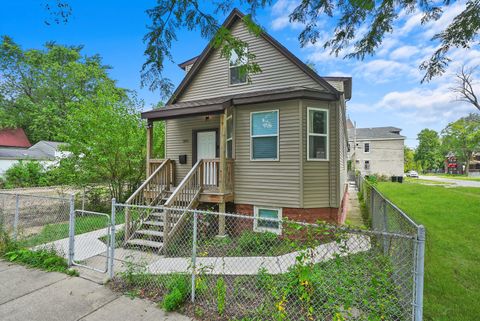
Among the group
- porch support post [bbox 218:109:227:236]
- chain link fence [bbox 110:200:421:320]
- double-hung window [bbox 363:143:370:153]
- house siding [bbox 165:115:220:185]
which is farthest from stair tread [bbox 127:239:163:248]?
double-hung window [bbox 363:143:370:153]

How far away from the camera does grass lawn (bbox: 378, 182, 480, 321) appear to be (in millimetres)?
3527

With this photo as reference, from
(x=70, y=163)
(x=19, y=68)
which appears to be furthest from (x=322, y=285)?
(x=19, y=68)

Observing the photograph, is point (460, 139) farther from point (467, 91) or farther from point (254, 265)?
point (254, 265)

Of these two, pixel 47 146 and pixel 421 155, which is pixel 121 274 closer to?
pixel 47 146

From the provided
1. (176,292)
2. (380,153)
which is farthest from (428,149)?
(176,292)

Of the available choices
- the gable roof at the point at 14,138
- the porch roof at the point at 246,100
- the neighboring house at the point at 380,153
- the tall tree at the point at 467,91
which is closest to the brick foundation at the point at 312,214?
the porch roof at the point at 246,100

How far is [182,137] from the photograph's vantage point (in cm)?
968

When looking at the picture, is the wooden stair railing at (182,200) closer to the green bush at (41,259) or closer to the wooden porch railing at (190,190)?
the wooden porch railing at (190,190)

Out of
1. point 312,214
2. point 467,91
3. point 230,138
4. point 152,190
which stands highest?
point 467,91

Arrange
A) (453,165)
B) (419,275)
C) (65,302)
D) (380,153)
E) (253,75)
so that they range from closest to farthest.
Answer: (419,275)
(65,302)
(253,75)
(380,153)
(453,165)

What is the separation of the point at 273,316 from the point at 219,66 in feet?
26.9

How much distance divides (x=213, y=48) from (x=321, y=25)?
492 centimetres

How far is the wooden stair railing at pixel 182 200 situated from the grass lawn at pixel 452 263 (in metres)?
4.97

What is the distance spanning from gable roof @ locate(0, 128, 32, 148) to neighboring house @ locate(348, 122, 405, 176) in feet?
149
